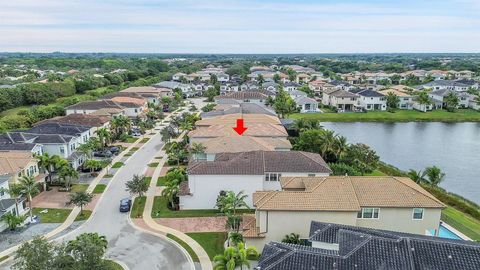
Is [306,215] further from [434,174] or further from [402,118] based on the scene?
[402,118]

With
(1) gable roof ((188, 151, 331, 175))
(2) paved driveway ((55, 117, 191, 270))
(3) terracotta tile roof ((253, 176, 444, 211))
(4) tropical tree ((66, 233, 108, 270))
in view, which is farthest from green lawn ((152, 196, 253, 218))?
(4) tropical tree ((66, 233, 108, 270))

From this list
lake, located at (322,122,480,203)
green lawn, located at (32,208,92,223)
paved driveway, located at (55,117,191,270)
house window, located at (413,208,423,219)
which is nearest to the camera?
paved driveway, located at (55,117,191,270)

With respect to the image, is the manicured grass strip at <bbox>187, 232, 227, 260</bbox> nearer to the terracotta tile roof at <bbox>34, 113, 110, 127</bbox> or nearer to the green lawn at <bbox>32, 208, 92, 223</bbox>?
the green lawn at <bbox>32, 208, 92, 223</bbox>

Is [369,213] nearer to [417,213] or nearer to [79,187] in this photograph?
[417,213]

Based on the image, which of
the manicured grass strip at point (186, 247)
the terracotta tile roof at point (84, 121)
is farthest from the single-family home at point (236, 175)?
the terracotta tile roof at point (84, 121)

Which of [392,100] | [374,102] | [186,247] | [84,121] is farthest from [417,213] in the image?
[392,100]
